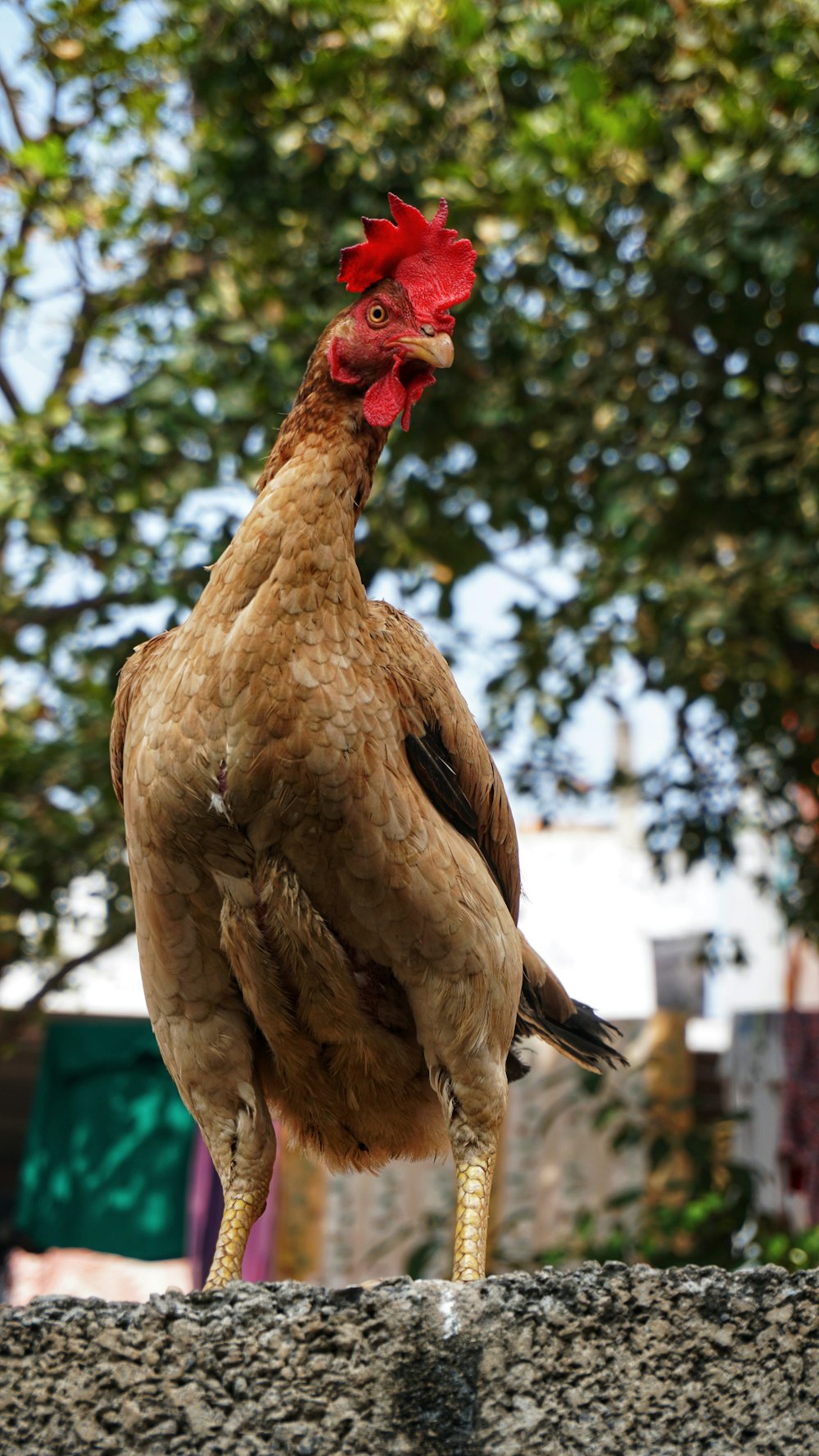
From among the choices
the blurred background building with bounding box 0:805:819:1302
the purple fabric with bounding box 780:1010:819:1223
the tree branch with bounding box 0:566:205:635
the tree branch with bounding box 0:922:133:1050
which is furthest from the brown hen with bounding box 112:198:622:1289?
the purple fabric with bounding box 780:1010:819:1223

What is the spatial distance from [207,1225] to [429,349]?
22.6 feet

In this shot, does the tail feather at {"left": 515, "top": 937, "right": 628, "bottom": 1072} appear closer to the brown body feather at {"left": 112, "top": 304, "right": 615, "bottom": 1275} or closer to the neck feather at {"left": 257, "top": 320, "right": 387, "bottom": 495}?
the brown body feather at {"left": 112, "top": 304, "right": 615, "bottom": 1275}

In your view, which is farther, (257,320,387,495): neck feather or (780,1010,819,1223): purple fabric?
(780,1010,819,1223): purple fabric

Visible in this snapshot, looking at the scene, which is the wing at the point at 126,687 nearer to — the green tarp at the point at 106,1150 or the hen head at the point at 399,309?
the hen head at the point at 399,309

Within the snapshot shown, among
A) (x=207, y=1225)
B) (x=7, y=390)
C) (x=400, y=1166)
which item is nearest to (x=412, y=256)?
(x=7, y=390)

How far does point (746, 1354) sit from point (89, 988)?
1127 cm

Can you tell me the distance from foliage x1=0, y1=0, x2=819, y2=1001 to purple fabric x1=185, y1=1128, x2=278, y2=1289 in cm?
196

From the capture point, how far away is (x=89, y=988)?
1269cm

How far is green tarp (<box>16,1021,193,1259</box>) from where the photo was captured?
9125mm

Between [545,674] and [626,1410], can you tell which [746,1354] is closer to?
[626,1410]

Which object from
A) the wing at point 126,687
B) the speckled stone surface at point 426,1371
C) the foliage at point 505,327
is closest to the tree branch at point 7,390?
the foliage at point 505,327

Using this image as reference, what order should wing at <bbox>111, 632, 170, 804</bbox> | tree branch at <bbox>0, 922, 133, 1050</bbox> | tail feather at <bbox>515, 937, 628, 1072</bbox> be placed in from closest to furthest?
wing at <bbox>111, 632, 170, 804</bbox> → tail feather at <bbox>515, 937, 628, 1072</bbox> → tree branch at <bbox>0, 922, 133, 1050</bbox>

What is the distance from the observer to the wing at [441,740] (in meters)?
2.87

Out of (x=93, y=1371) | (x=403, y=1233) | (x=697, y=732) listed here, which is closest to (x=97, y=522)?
(x=697, y=732)
